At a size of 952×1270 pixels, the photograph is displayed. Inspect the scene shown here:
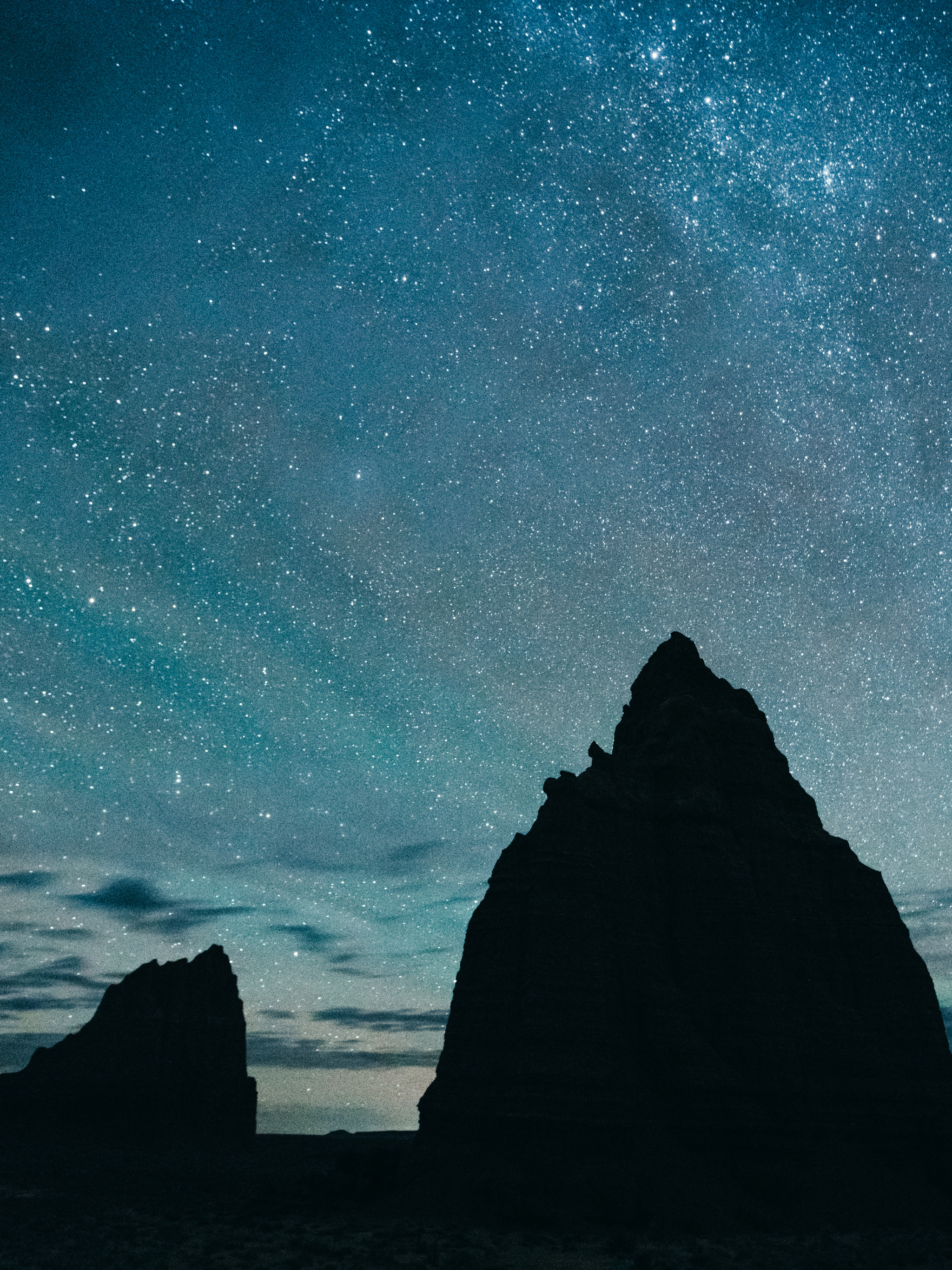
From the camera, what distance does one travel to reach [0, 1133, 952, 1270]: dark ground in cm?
2953

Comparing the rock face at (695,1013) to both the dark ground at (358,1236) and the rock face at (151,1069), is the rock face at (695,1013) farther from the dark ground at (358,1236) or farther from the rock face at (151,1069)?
the rock face at (151,1069)

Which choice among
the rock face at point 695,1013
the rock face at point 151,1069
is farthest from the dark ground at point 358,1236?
the rock face at point 151,1069

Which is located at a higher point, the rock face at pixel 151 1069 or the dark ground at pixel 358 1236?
the rock face at pixel 151 1069

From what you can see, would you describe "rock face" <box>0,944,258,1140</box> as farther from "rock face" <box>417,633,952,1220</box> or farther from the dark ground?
"rock face" <box>417,633,952,1220</box>

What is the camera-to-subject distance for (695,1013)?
42531mm

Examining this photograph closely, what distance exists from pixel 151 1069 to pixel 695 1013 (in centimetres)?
6084

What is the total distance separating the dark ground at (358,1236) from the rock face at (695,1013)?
2420mm

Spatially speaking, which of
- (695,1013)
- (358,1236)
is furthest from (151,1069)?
(695,1013)

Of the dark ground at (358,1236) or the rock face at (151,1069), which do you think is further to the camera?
the rock face at (151,1069)

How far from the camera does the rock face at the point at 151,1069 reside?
2992 inches

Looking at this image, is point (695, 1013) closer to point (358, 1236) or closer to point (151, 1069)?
point (358, 1236)

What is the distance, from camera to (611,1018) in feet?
131

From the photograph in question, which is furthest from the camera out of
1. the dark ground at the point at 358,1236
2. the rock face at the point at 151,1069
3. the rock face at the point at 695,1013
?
the rock face at the point at 151,1069

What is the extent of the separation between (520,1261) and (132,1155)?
53.8 metres
